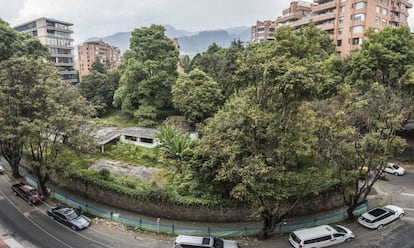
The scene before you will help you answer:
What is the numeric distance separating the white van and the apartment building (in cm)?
4272

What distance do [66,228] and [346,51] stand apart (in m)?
53.9

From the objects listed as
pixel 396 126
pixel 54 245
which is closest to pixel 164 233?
pixel 54 245

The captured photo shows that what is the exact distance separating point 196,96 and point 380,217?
25.8m

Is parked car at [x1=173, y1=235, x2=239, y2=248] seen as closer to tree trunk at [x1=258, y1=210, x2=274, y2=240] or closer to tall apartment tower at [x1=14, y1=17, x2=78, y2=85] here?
tree trunk at [x1=258, y1=210, x2=274, y2=240]

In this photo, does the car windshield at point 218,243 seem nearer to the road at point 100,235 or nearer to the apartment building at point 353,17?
the road at point 100,235

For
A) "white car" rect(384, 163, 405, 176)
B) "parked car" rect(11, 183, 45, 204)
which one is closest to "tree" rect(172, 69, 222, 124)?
"parked car" rect(11, 183, 45, 204)

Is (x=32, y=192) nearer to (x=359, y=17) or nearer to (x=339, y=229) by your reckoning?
(x=339, y=229)

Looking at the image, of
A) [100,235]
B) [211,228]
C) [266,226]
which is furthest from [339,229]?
[100,235]

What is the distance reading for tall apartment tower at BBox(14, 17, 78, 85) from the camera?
75625mm

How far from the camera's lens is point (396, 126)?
20344mm

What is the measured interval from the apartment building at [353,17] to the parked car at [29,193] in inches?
2115

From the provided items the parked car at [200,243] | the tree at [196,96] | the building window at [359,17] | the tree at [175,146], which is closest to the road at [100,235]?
the parked car at [200,243]

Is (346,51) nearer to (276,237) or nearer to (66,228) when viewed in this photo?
(276,237)

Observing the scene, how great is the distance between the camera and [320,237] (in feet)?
60.8
